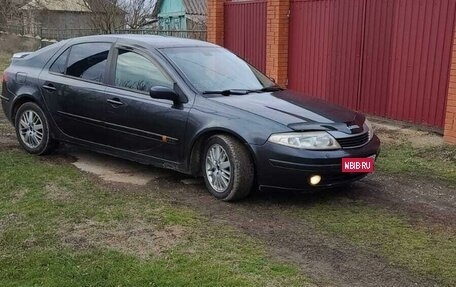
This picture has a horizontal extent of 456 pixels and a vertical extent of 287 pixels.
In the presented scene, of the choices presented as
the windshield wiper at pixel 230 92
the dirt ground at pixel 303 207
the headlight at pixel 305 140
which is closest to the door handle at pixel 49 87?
the dirt ground at pixel 303 207

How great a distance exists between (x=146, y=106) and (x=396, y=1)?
5081mm

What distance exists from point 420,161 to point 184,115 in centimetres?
338

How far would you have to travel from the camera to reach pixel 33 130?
281 inches

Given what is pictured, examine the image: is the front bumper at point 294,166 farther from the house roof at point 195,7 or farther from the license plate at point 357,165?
the house roof at point 195,7

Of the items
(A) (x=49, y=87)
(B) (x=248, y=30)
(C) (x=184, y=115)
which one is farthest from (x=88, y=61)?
(B) (x=248, y=30)

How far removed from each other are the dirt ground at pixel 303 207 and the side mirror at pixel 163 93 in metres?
0.94

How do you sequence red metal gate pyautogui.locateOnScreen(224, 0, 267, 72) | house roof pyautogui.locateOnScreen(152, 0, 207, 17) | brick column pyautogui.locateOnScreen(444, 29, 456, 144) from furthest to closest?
house roof pyautogui.locateOnScreen(152, 0, 207, 17)
red metal gate pyautogui.locateOnScreen(224, 0, 267, 72)
brick column pyautogui.locateOnScreen(444, 29, 456, 144)

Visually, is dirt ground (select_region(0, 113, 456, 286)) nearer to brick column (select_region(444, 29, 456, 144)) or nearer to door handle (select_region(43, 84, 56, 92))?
door handle (select_region(43, 84, 56, 92))

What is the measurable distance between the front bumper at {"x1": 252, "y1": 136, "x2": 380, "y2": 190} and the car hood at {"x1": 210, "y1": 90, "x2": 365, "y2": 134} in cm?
25

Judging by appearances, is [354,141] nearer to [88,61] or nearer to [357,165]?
[357,165]

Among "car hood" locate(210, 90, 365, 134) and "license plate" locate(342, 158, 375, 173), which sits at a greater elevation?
"car hood" locate(210, 90, 365, 134)

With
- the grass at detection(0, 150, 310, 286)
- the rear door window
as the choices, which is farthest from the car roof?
the grass at detection(0, 150, 310, 286)

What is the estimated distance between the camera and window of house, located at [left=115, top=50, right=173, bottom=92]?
19.7 ft

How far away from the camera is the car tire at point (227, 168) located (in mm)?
5285
